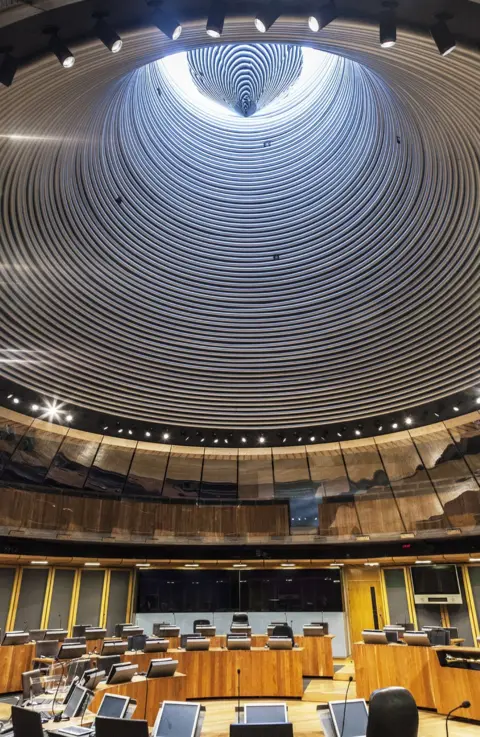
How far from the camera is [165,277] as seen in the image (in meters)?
12.9

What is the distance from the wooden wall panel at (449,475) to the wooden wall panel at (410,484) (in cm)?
19

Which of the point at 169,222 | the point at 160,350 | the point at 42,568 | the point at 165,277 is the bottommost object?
the point at 42,568

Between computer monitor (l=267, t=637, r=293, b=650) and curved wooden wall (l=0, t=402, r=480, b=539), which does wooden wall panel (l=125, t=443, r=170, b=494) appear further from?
computer monitor (l=267, t=637, r=293, b=650)

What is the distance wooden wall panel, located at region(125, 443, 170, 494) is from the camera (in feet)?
50.0

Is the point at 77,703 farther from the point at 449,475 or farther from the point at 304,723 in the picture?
the point at 449,475

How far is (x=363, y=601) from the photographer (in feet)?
51.2

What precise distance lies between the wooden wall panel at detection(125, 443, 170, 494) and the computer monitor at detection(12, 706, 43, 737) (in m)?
10.8

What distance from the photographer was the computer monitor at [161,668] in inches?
305

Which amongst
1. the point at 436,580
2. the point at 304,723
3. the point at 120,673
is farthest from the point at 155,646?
the point at 436,580

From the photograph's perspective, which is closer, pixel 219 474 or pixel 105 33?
pixel 105 33

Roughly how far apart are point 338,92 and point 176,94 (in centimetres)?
406

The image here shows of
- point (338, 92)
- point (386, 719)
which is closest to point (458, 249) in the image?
point (338, 92)

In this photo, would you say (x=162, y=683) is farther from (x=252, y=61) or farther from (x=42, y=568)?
(x=252, y=61)

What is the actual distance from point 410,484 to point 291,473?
3.59 m
